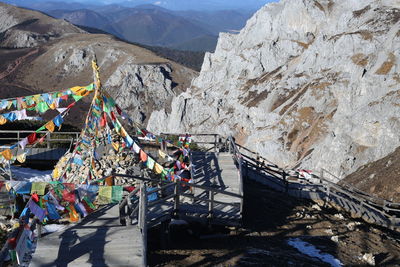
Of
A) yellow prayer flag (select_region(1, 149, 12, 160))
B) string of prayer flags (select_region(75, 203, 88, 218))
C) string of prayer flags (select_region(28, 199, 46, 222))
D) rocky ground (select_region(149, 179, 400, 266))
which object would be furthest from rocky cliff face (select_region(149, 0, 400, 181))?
string of prayer flags (select_region(28, 199, 46, 222))

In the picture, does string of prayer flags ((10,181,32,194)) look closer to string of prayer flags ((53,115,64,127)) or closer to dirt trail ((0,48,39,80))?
string of prayer flags ((53,115,64,127))

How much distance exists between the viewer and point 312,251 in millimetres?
11828

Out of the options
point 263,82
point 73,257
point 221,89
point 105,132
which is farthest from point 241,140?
point 73,257

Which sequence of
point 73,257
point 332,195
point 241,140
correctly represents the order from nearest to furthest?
point 73,257 < point 332,195 < point 241,140

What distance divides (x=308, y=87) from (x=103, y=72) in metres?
90.9

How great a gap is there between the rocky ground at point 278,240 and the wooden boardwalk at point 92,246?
102 centimetres

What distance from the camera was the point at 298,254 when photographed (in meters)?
11.4

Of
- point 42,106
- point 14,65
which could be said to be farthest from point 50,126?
point 14,65

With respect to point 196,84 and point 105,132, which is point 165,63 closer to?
point 196,84

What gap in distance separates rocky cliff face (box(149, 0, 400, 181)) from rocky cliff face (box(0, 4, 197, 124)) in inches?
832

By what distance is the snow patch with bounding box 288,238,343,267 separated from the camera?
11.3 m

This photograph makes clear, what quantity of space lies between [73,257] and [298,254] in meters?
5.99

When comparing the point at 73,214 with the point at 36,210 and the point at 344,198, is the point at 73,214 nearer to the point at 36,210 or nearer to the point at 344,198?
the point at 36,210

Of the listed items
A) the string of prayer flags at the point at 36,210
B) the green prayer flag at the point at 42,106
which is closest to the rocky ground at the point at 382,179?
the green prayer flag at the point at 42,106
